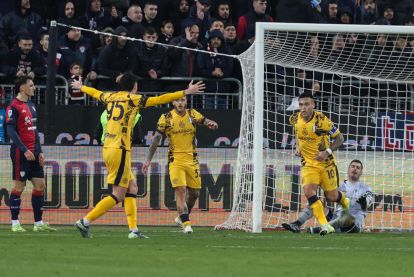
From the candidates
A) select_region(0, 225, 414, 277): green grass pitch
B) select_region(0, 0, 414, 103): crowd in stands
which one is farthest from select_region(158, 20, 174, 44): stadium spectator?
select_region(0, 225, 414, 277): green grass pitch

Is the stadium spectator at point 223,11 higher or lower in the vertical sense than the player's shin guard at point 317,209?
higher

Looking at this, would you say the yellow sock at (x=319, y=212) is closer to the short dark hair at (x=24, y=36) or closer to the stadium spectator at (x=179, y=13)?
the short dark hair at (x=24, y=36)

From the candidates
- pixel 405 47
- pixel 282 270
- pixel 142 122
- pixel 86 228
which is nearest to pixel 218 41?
pixel 142 122

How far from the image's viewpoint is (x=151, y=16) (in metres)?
21.6

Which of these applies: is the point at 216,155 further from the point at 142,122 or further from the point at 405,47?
the point at 405,47

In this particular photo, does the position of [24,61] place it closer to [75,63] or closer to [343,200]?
[75,63]

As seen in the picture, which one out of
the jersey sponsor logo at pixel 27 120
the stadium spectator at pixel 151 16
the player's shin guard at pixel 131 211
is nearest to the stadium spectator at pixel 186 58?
the stadium spectator at pixel 151 16

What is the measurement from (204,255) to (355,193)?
633 cm

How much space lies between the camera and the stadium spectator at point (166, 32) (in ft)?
69.9

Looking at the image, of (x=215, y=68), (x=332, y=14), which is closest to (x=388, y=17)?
(x=332, y=14)

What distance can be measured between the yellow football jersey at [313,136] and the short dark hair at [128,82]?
2930 mm

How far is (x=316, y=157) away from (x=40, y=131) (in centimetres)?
487

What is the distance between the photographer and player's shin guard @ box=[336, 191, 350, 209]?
17.1 meters

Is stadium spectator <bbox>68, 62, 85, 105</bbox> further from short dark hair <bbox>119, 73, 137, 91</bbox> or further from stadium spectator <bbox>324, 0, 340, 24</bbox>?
stadium spectator <bbox>324, 0, 340, 24</bbox>
